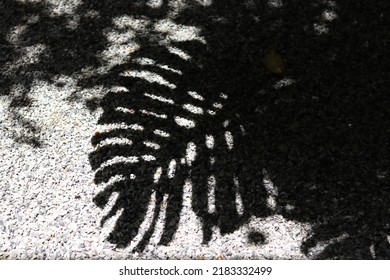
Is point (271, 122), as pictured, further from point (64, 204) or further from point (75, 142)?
point (64, 204)

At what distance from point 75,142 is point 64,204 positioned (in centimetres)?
53

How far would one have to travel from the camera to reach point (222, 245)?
3543mm

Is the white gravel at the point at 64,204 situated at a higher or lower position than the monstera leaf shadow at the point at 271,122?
lower

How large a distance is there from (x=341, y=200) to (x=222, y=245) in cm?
87

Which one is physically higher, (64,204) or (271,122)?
(271,122)

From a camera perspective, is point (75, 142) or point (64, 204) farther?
point (75, 142)

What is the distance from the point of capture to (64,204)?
12.4 feet

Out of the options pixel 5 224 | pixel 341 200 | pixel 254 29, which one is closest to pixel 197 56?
pixel 254 29

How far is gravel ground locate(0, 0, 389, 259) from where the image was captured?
3562mm

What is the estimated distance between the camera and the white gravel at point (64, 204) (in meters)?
3.54

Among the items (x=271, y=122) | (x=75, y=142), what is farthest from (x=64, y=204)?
(x=271, y=122)
